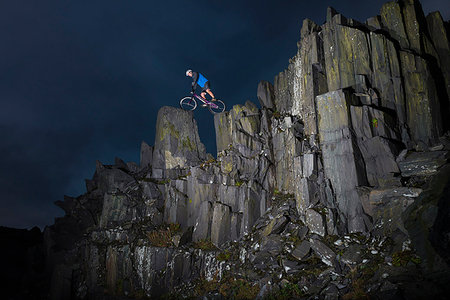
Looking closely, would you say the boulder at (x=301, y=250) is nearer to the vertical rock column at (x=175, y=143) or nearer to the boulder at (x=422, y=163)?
the boulder at (x=422, y=163)

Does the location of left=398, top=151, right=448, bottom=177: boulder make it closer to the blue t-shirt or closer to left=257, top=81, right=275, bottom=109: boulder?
left=257, top=81, right=275, bottom=109: boulder

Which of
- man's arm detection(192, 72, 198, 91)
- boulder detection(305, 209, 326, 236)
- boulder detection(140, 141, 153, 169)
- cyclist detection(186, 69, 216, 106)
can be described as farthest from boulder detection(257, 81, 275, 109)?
boulder detection(140, 141, 153, 169)

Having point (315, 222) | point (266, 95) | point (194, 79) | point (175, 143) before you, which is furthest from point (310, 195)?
point (175, 143)

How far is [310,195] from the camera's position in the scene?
15945 millimetres

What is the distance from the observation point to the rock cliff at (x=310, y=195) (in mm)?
11211

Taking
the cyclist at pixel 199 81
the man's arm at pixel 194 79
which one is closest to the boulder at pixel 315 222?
the cyclist at pixel 199 81

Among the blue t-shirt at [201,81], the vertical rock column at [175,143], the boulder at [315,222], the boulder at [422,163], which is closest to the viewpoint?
the boulder at [422,163]

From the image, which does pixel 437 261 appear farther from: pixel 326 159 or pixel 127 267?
pixel 127 267

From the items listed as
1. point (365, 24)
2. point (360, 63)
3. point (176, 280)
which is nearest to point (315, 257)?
point (176, 280)

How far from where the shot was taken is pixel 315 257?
13180 millimetres

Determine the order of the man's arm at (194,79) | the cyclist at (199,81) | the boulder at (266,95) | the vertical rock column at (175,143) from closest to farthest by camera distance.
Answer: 1. the cyclist at (199,81)
2. the man's arm at (194,79)
3. the boulder at (266,95)
4. the vertical rock column at (175,143)

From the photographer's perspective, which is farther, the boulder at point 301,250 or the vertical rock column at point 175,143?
the vertical rock column at point 175,143

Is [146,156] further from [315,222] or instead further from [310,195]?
[315,222]

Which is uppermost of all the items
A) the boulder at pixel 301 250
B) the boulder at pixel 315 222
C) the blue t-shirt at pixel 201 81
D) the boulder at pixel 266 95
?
the blue t-shirt at pixel 201 81
